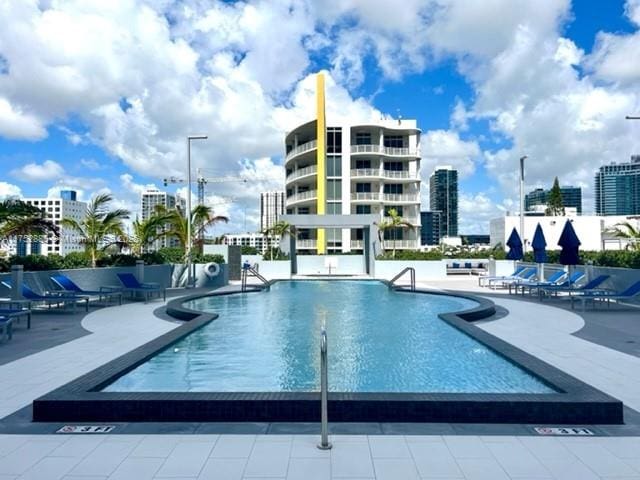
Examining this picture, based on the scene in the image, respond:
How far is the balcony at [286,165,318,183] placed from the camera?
47.8 meters

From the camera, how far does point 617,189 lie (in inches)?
4464

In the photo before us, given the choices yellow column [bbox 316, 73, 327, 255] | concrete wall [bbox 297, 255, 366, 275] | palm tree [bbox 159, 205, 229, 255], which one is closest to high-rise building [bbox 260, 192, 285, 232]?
yellow column [bbox 316, 73, 327, 255]

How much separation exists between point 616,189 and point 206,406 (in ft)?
426

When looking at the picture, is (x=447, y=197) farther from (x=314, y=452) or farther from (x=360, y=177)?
(x=314, y=452)

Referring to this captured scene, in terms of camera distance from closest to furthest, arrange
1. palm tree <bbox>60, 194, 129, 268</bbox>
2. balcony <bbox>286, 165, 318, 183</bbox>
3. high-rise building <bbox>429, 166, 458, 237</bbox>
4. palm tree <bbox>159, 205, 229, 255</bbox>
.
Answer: palm tree <bbox>60, 194, 129, 268</bbox>, palm tree <bbox>159, 205, 229, 255</bbox>, balcony <bbox>286, 165, 318, 183</bbox>, high-rise building <bbox>429, 166, 458, 237</bbox>

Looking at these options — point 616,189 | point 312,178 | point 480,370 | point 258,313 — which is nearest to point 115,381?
point 480,370

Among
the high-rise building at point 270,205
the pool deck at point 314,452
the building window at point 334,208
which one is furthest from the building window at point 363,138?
the high-rise building at point 270,205

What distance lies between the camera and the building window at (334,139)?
4859cm

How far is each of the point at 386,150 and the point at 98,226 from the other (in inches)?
1364

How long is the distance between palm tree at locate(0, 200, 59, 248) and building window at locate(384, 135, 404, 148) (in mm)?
39886

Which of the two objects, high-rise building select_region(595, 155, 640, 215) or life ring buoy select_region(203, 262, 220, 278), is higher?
high-rise building select_region(595, 155, 640, 215)

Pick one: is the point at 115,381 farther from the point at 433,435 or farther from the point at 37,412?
the point at 433,435

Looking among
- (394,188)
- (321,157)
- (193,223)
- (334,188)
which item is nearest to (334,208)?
(334,188)

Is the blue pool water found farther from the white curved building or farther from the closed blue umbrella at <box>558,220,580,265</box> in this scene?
the white curved building
